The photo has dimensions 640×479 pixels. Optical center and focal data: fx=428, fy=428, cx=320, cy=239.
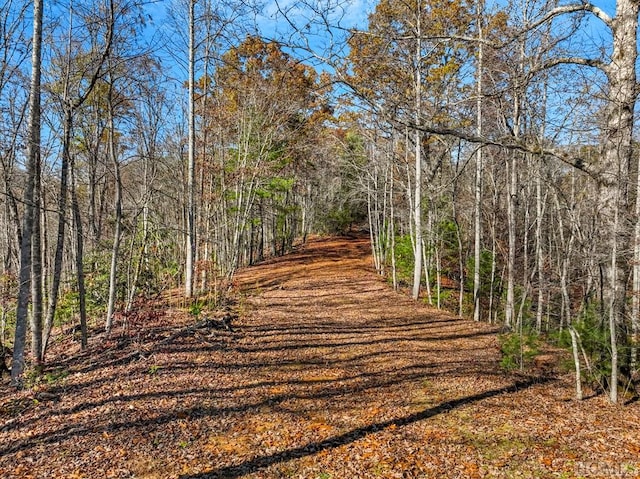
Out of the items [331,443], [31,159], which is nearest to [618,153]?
[331,443]

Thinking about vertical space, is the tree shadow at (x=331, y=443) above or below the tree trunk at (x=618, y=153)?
below

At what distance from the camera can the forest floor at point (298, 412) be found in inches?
151

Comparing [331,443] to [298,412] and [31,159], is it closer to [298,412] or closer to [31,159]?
[298,412]

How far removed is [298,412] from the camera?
4953 millimetres

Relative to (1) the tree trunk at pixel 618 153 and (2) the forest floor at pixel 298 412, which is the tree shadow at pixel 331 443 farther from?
(1) the tree trunk at pixel 618 153

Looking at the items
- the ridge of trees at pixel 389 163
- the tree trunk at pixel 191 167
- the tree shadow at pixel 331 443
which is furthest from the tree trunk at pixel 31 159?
the tree trunk at pixel 191 167

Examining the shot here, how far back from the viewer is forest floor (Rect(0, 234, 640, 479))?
12.5 ft

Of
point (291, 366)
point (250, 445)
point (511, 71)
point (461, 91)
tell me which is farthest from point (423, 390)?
point (461, 91)

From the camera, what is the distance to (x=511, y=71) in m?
6.34

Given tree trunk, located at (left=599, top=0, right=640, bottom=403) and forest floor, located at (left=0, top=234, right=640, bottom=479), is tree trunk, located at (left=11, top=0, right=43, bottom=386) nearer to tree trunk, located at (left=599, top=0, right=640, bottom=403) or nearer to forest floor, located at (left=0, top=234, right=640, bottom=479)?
forest floor, located at (left=0, top=234, right=640, bottom=479)

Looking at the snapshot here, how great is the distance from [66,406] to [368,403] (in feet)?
11.7

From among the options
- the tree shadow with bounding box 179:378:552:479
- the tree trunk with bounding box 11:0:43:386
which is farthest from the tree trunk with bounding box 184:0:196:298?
the tree shadow with bounding box 179:378:552:479

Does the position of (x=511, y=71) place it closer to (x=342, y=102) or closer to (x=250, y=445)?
(x=342, y=102)

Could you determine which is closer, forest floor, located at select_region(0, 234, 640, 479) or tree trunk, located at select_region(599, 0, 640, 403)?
forest floor, located at select_region(0, 234, 640, 479)
